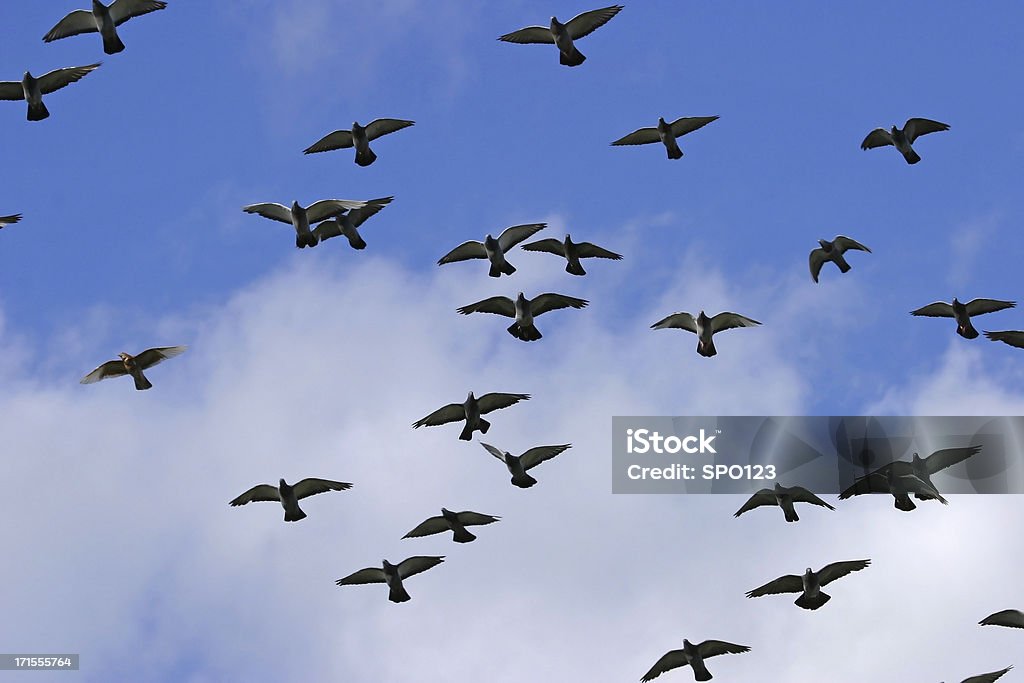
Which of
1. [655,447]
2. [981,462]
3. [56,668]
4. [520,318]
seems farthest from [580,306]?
[56,668]

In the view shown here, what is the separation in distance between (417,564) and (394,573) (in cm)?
48

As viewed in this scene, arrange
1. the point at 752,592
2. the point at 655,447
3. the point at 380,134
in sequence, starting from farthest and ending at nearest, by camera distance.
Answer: the point at 655,447 < the point at 380,134 < the point at 752,592

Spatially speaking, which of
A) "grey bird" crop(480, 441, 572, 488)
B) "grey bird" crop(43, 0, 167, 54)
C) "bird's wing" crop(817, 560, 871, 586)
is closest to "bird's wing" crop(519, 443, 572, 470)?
"grey bird" crop(480, 441, 572, 488)

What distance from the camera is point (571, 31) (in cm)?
3666

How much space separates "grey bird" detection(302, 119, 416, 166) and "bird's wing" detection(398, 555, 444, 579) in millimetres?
7946

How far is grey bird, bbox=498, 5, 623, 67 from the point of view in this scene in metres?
36.5

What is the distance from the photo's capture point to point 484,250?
37438 millimetres

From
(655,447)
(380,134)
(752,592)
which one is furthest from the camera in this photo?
(655,447)

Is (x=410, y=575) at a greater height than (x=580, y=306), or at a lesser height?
lesser

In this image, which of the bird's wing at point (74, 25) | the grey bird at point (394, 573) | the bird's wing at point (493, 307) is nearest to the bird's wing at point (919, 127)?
the bird's wing at point (493, 307)

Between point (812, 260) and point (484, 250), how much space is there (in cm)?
707

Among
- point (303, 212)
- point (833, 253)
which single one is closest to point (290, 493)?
point (303, 212)

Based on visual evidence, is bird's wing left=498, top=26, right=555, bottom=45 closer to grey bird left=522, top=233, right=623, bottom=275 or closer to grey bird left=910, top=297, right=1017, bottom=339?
grey bird left=522, top=233, right=623, bottom=275

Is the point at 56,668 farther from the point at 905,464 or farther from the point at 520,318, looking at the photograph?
the point at 905,464
